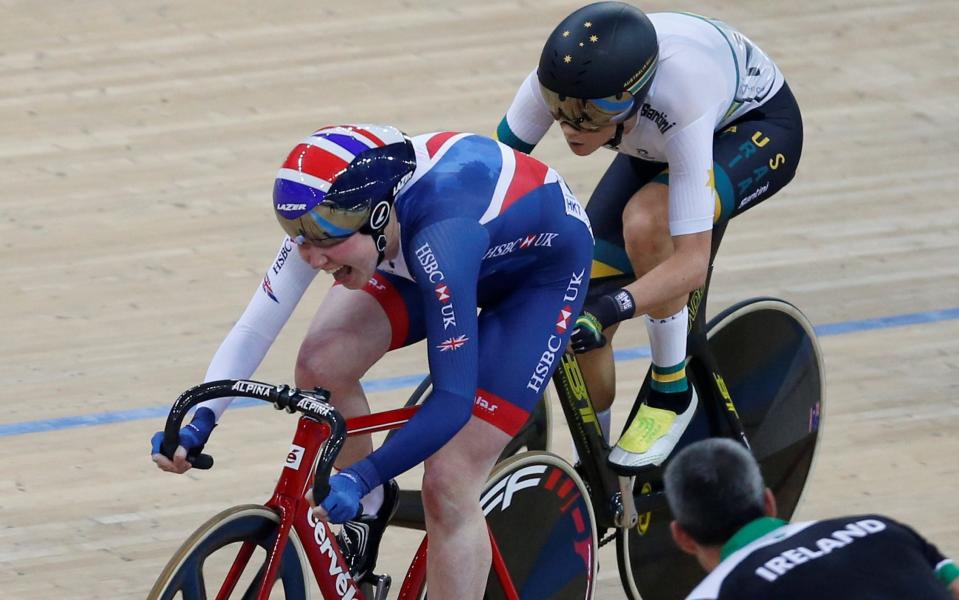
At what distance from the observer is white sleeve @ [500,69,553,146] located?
4.12 meters

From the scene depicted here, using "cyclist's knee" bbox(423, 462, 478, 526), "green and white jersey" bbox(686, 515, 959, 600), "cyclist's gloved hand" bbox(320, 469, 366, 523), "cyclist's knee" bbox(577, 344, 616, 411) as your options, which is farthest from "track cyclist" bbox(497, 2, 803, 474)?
"green and white jersey" bbox(686, 515, 959, 600)

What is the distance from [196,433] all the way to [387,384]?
227cm

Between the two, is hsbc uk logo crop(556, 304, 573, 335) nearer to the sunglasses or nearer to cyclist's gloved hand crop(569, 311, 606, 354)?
cyclist's gloved hand crop(569, 311, 606, 354)

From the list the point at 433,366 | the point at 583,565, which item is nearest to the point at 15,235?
the point at 583,565

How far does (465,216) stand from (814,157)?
424 cm

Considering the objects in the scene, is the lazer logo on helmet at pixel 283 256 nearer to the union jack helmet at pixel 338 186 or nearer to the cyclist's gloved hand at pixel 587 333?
the union jack helmet at pixel 338 186

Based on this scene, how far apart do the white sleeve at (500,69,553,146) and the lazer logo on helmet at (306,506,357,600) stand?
121 centimetres

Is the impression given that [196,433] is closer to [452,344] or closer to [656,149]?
[452,344]

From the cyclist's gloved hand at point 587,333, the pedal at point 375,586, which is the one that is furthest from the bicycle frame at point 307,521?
the cyclist's gloved hand at point 587,333

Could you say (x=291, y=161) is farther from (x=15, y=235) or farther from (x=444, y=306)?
(x=15, y=235)

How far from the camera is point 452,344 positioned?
10.6 feet

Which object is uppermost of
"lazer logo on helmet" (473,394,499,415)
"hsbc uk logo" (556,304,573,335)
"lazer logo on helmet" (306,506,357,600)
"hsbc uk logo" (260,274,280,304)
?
"hsbc uk logo" (260,274,280,304)

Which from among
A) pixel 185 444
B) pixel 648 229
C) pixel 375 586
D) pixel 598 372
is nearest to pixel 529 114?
pixel 648 229

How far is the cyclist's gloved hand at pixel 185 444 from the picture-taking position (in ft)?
10.7
